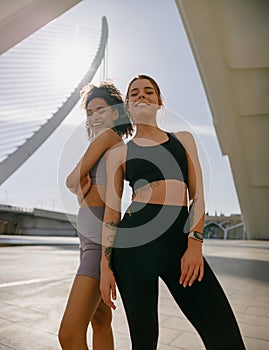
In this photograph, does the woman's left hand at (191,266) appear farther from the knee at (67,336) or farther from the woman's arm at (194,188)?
the knee at (67,336)

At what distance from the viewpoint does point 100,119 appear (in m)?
1.69

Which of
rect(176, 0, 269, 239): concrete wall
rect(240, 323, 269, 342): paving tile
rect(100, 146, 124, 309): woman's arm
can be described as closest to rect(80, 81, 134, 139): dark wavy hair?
rect(100, 146, 124, 309): woman's arm

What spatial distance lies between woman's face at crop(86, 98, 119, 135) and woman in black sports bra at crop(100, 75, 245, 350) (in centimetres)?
18

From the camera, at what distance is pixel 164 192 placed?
55.6 inches

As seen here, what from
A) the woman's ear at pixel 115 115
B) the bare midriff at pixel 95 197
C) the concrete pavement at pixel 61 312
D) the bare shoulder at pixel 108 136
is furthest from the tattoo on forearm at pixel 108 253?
the concrete pavement at pixel 61 312

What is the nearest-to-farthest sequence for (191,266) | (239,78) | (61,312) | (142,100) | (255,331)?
(191,266), (142,100), (255,331), (61,312), (239,78)

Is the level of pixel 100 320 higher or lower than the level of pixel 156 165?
lower

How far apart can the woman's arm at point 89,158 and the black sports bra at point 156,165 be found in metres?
0.17

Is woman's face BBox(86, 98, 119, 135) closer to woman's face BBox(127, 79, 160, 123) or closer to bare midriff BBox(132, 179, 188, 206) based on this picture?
woman's face BBox(127, 79, 160, 123)

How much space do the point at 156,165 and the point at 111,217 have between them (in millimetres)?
298

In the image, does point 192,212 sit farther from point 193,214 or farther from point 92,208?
point 92,208

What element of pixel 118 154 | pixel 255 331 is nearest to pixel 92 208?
pixel 118 154

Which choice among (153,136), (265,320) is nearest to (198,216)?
(153,136)

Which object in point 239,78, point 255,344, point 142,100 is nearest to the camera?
point 142,100
